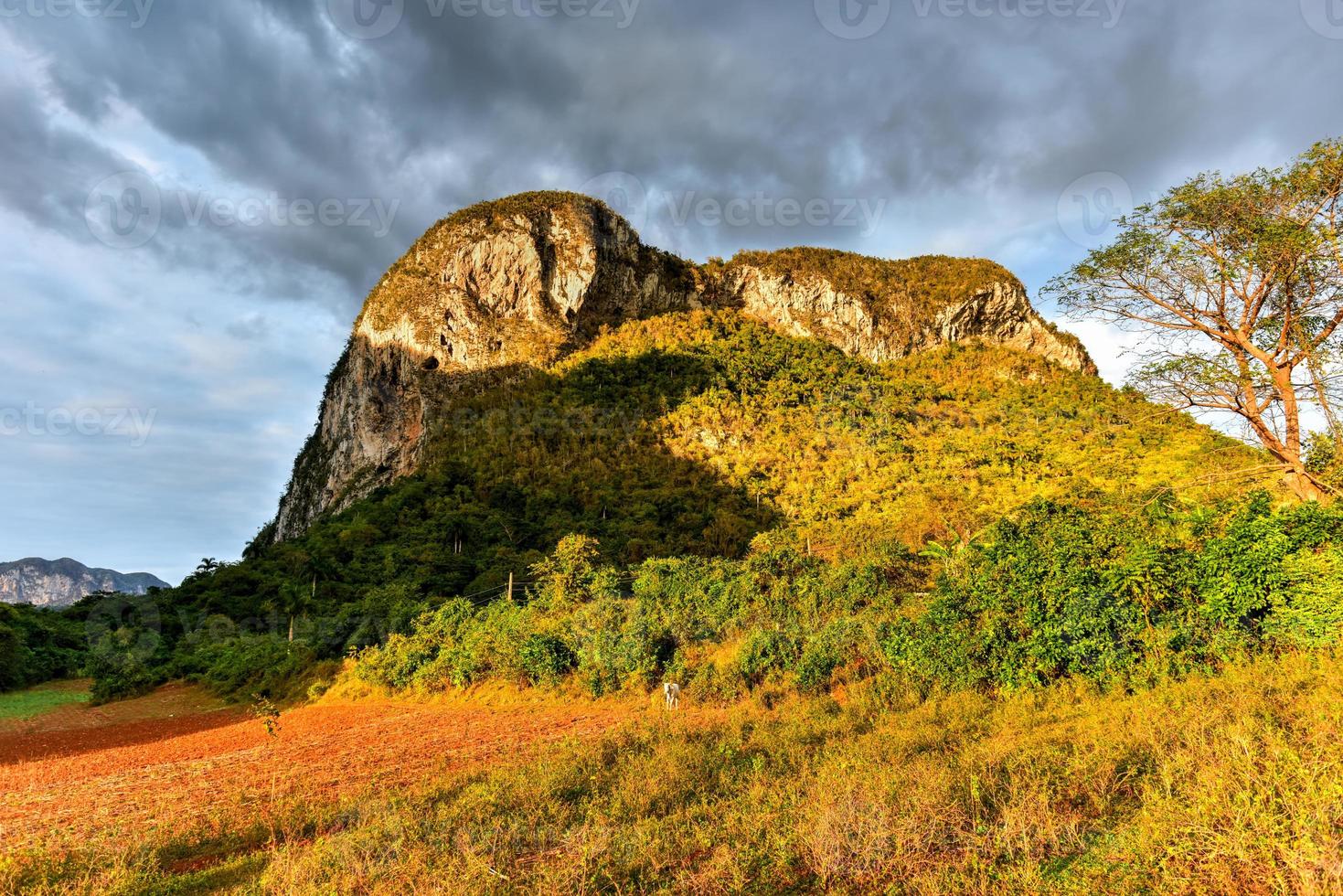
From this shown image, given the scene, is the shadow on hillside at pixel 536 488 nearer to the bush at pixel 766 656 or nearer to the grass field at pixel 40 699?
the grass field at pixel 40 699

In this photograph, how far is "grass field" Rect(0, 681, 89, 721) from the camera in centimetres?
2091

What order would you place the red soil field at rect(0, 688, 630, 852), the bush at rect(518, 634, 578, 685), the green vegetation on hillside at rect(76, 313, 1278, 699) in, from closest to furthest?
the red soil field at rect(0, 688, 630, 852) → the bush at rect(518, 634, 578, 685) → the green vegetation on hillside at rect(76, 313, 1278, 699)

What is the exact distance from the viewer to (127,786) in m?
9.95

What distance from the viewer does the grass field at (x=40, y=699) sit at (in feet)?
68.6

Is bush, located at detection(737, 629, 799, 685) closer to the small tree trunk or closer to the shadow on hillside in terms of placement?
the small tree trunk

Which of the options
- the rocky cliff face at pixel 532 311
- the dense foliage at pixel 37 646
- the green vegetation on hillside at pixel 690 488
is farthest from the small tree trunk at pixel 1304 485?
the rocky cliff face at pixel 532 311

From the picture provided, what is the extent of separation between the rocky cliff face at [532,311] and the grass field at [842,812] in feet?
161

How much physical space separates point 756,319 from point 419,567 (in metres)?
Result: 53.6

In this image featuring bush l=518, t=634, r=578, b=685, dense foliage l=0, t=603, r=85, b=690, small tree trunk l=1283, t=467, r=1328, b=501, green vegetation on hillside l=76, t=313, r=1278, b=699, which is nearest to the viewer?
small tree trunk l=1283, t=467, r=1328, b=501

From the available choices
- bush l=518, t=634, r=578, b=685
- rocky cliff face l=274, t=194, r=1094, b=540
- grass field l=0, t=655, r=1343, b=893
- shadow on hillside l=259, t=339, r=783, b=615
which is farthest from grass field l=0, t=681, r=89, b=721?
rocky cliff face l=274, t=194, r=1094, b=540

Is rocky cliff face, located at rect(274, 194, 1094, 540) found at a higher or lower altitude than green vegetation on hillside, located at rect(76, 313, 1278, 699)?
higher

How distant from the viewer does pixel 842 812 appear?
5180 millimetres

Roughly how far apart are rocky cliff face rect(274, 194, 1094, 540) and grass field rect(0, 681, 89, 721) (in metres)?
28.0

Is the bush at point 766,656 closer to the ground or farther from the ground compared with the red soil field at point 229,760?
farther from the ground
